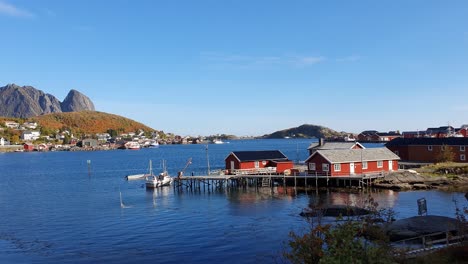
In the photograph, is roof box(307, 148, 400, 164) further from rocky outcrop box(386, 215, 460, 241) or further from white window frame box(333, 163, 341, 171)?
rocky outcrop box(386, 215, 460, 241)

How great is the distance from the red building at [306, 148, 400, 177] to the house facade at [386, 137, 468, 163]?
16584 mm

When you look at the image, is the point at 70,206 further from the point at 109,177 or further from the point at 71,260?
the point at 109,177

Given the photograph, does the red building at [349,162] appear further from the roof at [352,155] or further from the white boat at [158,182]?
the white boat at [158,182]

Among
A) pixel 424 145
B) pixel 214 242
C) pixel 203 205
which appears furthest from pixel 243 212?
pixel 424 145

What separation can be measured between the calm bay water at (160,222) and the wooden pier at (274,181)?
9.27ft

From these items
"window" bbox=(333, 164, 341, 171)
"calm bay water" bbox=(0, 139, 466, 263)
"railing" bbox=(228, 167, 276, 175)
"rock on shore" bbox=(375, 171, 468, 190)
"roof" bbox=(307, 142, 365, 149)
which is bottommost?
"calm bay water" bbox=(0, 139, 466, 263)

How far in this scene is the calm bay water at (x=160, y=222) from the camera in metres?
34.7

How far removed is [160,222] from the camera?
4638 centimetres

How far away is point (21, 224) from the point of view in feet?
159

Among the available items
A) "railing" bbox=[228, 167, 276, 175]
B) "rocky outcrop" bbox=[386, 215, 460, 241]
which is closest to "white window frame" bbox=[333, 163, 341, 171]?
"railing" bbox=[228, 167, 276, 175]

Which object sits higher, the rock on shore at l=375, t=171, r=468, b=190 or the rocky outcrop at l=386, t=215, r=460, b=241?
the rock on shore at l=375, t=171, r=468, b=190

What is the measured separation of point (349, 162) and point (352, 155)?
5.42ft

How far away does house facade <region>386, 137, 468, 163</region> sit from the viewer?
80.0m

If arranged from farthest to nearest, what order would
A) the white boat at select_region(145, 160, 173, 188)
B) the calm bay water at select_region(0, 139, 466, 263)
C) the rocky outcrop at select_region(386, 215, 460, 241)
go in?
the white boat at select_region(145, 160, 173, 188), the calm bay water at select_region(0, 139, 466, 263), the rocky outcrop at select_region(386, 215, 460, 241)
